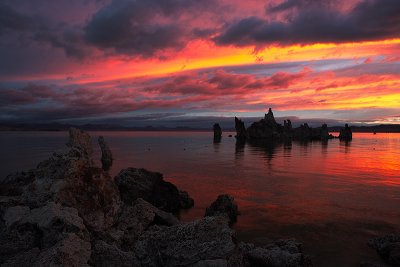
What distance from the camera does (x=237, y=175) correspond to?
43.4 m

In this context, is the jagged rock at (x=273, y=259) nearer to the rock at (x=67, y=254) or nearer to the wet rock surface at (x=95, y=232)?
the wet rock surface at (x=95, y=232)

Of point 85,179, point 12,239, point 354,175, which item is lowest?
point 354,175

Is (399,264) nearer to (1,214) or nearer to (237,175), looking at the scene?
(1,214)

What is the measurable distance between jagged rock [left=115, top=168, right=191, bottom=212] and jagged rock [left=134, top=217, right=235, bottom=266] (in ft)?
45.3

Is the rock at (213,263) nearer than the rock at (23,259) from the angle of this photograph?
No

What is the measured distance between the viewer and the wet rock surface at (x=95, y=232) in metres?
10.0

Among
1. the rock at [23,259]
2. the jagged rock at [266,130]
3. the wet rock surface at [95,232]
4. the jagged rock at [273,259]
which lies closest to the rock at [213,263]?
the wet rock surface at [95,232]

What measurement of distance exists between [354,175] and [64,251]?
42622 mm

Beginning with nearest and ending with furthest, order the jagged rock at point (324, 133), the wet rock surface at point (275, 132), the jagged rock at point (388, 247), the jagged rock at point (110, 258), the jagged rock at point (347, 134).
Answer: the jagged rock at point (110, 258), the jagged rock at point (388, 247), the jagged rock at point (324, 133), the wet rock surface at point (275, 132), the jagged rock at point (347, 134)

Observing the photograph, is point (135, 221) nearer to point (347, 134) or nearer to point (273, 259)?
point (273, 259)

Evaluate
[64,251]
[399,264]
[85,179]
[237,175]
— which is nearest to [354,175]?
[237,175]

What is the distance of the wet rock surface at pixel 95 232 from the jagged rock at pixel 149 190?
6.90 m

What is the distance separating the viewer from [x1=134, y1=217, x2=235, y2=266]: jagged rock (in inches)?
398

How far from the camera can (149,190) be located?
84.1 feet
